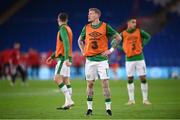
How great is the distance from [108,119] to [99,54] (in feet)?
5.71

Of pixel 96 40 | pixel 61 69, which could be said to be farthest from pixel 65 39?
pixel 96 40

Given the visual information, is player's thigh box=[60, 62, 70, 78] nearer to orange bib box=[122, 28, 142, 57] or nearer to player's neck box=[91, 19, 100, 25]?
player's neck box=[91, 19, 100, 25]

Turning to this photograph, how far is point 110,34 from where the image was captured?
533 inches

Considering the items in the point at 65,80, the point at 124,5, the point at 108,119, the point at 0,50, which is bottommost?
the point at 108,119

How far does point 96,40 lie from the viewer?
1352 cm

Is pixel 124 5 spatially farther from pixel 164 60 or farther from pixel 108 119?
pixel 108 119

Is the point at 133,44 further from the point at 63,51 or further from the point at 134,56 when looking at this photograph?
the point at 63,51

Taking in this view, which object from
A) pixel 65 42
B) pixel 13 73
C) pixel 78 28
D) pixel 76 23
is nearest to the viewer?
pixel 65 42

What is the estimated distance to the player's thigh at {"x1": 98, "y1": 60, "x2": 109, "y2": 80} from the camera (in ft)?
44.2

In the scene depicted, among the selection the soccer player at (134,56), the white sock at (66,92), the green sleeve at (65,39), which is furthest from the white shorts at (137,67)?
the green sleeve at (65,39)

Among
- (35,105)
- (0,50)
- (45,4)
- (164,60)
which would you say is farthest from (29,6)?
(35,105)

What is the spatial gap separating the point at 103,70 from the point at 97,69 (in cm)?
22

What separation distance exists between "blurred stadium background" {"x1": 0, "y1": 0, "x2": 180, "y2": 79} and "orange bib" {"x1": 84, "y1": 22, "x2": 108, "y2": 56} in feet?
93.7

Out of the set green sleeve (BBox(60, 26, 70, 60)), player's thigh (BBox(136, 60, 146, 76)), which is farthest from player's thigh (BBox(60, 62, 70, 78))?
player's thigh (BBox(136, 60, 146, 76))
